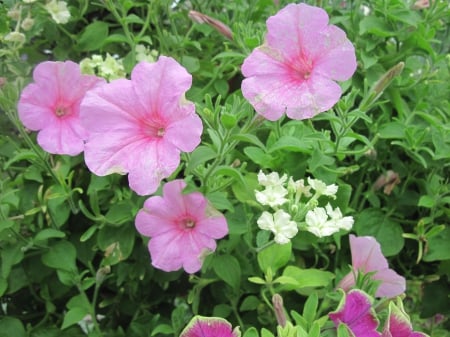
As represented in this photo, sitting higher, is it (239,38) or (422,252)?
(239,38)

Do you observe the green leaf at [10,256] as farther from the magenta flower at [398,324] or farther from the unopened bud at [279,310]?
the magenta flower at [398,324]

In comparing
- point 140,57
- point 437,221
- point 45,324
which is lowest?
point 45,324

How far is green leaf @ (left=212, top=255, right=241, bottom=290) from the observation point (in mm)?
937

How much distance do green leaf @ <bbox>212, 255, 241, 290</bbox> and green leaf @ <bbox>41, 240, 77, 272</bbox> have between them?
22 centimetres

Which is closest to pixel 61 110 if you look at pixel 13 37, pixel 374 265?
pixel 13 37

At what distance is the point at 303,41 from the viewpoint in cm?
80

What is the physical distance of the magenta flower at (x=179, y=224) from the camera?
0.88m

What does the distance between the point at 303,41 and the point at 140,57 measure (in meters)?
0.41

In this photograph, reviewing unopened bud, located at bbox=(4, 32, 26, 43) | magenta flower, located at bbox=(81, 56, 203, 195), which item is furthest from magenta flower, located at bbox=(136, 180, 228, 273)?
unopened bud, located at bbox=(4, 32, 26, 43)

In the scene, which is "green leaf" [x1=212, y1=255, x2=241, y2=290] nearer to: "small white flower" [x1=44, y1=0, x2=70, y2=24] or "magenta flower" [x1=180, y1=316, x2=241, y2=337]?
"magenta flower" [x1=180, y1=316, x2=241, y2=337]

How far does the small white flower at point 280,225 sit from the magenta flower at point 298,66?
0.39ft

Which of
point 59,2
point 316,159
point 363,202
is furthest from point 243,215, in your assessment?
point 59,2

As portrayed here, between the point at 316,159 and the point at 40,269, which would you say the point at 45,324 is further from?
the point at 316,159

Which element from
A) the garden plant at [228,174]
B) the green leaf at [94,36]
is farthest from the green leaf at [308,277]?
the green leaf at [94,36]
